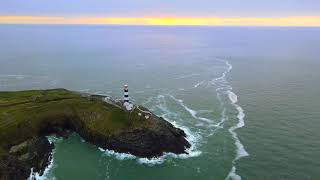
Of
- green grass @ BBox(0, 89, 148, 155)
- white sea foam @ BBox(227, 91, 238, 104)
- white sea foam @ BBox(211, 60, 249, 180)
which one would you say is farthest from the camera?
white sea foam @ BBox(227, 91, 238, 104)

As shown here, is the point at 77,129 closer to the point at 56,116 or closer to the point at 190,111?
the point at 56,116

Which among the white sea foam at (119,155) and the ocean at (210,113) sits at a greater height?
the ocean at (210,113)

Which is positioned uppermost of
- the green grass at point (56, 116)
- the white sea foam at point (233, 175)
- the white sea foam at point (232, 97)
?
the green grass at point (56, 116)

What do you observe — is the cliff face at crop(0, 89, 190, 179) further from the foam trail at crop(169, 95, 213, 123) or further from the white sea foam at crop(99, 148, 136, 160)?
the foam trail at crop(169, 95, 213, 123)

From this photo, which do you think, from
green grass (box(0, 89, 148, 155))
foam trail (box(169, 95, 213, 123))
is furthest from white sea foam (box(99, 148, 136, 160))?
foam trail (box(169, 95, 213, 123))

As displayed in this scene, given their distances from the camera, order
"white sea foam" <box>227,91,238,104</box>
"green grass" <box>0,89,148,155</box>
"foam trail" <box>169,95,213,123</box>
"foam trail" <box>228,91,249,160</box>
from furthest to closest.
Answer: "white sea foam" <box>227,91,238,104</box>, "foam trail" <box>169,95,213,123</box>, "green grass" <box>0,89,148,155</box>, "foam trail" <box>228,91,249,160</box>

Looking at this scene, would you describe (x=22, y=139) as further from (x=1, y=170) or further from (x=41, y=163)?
(x=1, y=170)

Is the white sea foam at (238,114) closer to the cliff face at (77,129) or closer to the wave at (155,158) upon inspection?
the wave at (155,158)

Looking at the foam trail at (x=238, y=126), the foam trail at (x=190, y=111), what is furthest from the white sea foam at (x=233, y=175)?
the foam trail at (x=190, y=111)
